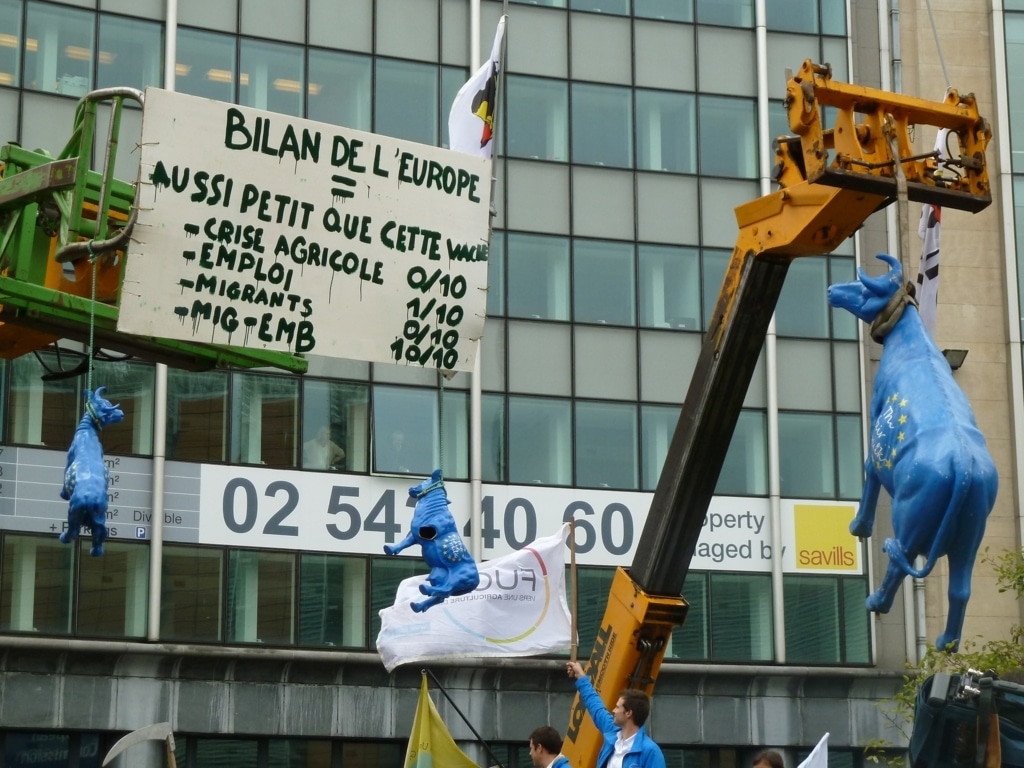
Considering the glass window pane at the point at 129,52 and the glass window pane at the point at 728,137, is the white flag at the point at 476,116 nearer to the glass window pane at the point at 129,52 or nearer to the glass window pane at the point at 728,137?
the glass window pane at the point at 129,52

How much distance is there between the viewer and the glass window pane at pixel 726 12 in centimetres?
3441

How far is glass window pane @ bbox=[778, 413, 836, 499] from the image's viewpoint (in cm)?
3316

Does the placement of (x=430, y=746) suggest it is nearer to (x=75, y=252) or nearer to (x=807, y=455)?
(x=75, y=252)

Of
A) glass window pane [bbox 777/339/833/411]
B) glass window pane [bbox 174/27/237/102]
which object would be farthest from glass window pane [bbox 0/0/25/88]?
glass window pane [bbox 777/339/833/411]

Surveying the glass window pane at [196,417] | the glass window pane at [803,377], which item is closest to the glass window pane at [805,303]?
the glass window pane at [803,377]

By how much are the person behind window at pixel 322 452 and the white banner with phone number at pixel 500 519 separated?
0.21 m

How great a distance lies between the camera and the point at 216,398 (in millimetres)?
30203

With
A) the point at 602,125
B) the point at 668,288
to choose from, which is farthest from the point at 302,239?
the point at 602,125

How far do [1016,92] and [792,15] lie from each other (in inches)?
184

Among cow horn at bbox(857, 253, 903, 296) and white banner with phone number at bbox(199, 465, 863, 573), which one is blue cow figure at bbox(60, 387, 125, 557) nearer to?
cow horn at bbox(857, 253, 903, 296)

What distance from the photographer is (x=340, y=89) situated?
31953 mm

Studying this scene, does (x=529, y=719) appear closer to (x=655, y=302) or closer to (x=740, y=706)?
(x=740, y=706)

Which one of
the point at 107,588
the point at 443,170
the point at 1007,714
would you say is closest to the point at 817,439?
the point at 107,588

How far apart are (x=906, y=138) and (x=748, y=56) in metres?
24.2
